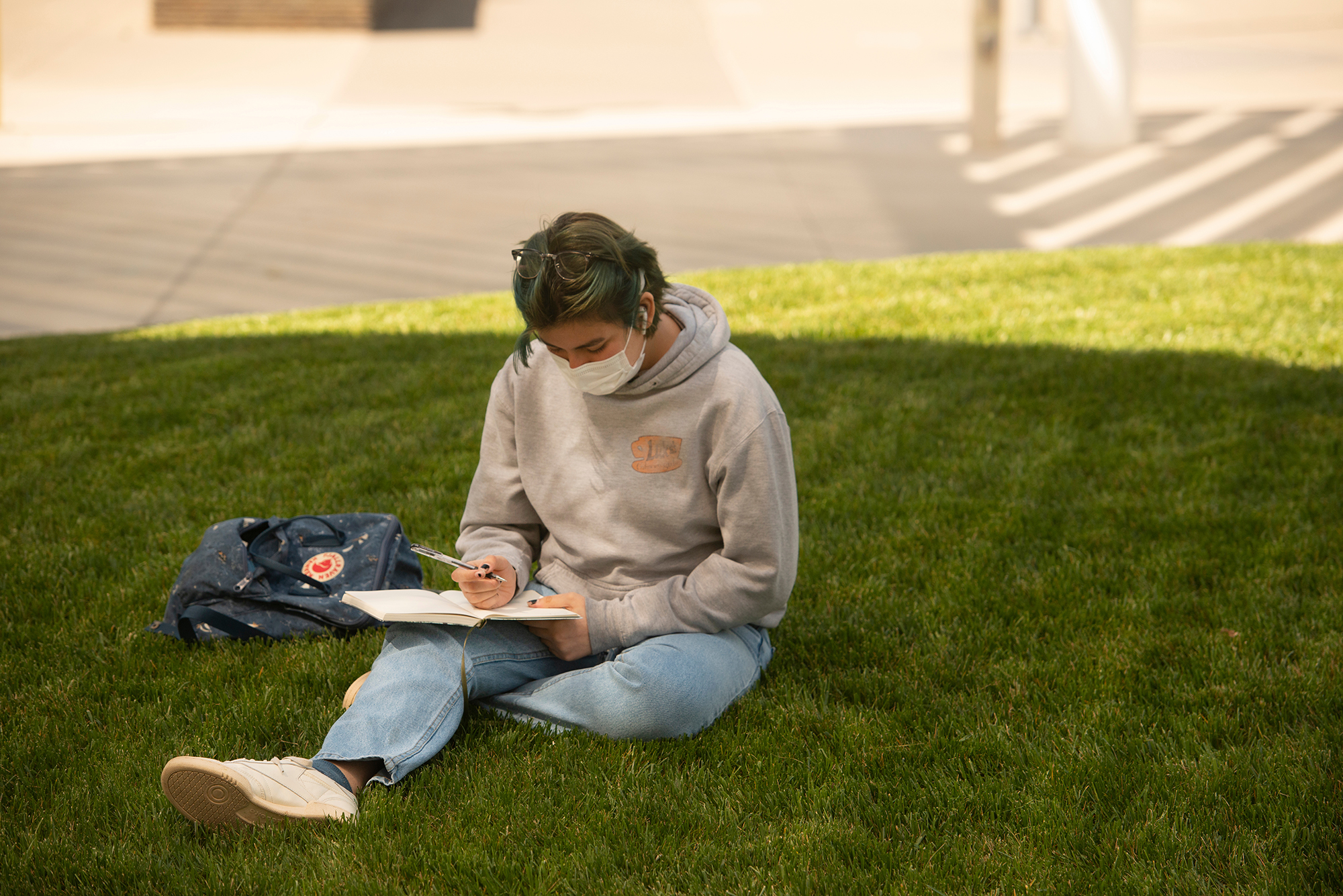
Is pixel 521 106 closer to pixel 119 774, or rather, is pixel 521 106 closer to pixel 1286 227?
pixel 1286 227

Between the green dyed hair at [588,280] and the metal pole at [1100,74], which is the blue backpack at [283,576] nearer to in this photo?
the green dyed hair at [588,280]

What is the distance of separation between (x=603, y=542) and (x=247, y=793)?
3.45 ft

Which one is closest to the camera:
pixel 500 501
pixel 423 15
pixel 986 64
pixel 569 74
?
pixel 500 501

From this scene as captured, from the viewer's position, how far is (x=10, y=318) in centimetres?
762

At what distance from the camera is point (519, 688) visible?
3.26m

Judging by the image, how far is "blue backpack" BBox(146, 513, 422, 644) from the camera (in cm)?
367

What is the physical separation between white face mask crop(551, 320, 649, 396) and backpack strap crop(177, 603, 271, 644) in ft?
4.54

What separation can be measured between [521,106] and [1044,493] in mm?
13407

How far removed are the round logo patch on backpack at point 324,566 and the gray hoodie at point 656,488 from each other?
24.8 inches

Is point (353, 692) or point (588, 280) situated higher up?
point (588, 280)

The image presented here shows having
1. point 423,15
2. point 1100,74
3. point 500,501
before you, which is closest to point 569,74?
point 423,15

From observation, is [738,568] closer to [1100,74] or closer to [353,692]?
[353,692]

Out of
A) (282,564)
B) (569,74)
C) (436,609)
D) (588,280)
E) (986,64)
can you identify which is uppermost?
(588,280)

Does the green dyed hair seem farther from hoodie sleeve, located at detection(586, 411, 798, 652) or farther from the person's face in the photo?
hoodie sleeve, located at detection(586, 411, 798, 652)
